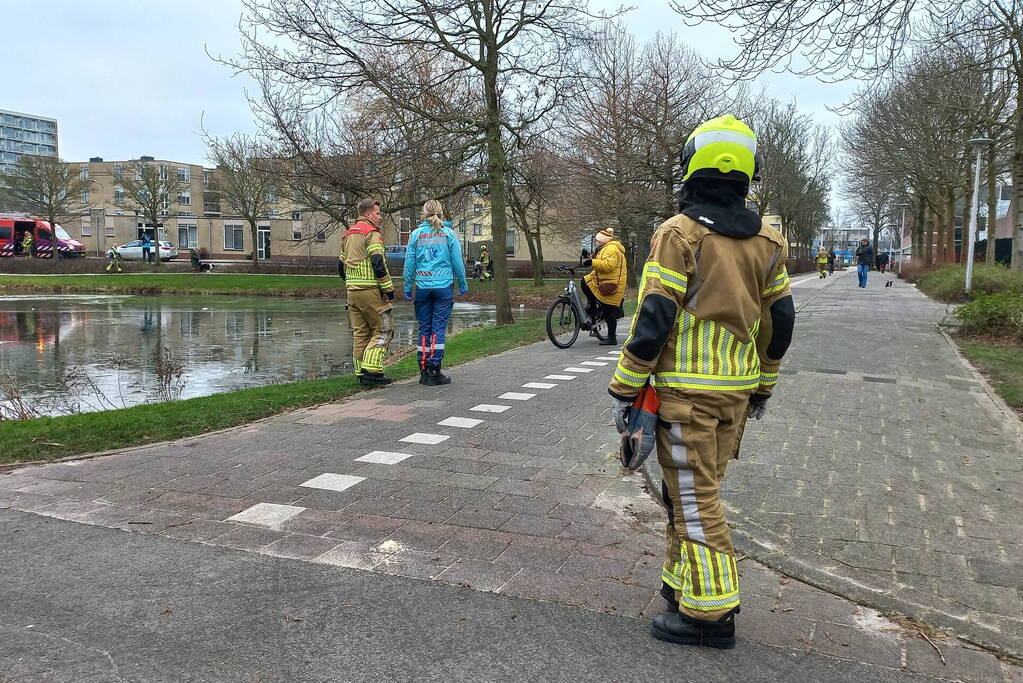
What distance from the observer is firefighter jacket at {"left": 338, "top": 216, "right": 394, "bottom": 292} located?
826 centimetres

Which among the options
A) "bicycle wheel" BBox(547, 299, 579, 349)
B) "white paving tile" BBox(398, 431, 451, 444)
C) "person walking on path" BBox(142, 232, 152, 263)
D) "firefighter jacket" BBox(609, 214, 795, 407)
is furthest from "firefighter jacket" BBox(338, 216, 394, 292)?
"person walking on path" BBox(142, 232, 152, 263)

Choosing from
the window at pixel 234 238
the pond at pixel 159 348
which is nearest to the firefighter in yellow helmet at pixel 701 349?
the pond at pixel 159 348

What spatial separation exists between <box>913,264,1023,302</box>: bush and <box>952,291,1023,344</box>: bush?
1.20 m

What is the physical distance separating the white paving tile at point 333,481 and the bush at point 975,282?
1276cm

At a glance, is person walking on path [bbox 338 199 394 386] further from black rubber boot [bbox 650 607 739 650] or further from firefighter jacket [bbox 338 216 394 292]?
black rubber boot [bbox 650 607 739 650]

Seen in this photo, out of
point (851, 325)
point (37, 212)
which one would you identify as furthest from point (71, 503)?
point (37, 212)

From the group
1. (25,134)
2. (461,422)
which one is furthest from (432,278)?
(25,134)

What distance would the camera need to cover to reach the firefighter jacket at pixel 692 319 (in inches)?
109

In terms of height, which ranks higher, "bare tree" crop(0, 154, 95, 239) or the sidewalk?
"bare tree" crop(0, 154, 95, 239)

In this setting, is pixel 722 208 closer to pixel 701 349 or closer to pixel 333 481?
pixel 701 349

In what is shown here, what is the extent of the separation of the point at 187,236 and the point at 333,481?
236 ft

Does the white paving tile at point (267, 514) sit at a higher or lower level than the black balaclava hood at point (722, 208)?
lower

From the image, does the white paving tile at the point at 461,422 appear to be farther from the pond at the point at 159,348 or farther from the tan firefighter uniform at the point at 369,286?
the pond at the point at 159,348

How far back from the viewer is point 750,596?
3.35 meters
